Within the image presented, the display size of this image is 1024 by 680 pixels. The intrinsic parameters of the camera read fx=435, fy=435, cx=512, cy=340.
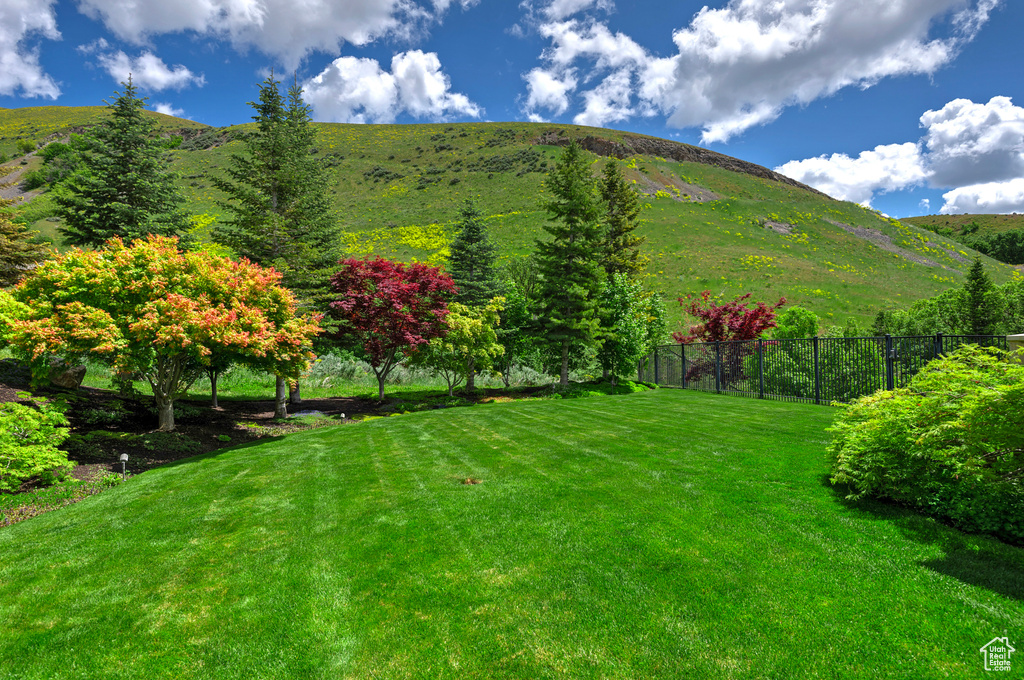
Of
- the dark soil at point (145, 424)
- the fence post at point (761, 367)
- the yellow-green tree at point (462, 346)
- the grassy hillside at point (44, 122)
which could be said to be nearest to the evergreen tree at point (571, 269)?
the yellow-green tree at point (462, 346)

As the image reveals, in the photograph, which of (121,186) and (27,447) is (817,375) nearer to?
(27,447)

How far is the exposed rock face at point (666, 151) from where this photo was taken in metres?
92.8

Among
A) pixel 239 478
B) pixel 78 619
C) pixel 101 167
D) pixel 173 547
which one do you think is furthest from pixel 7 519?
pixel 101 167

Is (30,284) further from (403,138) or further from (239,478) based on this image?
Result: (403,138)

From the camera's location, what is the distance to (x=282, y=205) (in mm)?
18078

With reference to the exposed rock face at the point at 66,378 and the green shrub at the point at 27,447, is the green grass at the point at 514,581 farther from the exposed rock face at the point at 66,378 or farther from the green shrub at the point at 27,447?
the exposed rock face at the point at 66,378

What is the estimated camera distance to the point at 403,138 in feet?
321

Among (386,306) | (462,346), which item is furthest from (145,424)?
(462,346)

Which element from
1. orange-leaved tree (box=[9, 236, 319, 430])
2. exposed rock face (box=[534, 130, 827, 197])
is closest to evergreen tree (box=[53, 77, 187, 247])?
orange-leaved tree (box=[9, 236, 319, 430])

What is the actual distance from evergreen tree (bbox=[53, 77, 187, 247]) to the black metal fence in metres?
22.6

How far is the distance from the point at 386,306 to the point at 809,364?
14.6 meters

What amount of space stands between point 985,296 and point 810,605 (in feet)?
130

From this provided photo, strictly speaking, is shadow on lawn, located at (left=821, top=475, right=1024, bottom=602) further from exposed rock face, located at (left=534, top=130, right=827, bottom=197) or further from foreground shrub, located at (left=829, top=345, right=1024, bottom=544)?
exposed rock face, located at (left=534, top=130, right=827, bottom=197)

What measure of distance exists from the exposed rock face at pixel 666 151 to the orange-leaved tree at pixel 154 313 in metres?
92.5
